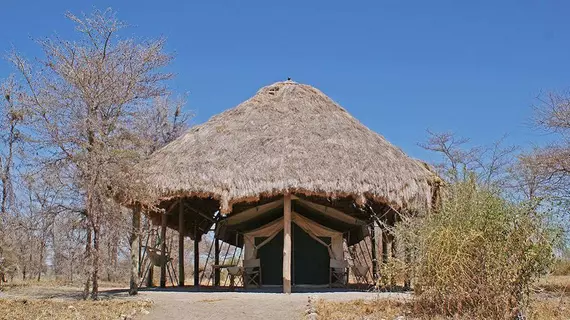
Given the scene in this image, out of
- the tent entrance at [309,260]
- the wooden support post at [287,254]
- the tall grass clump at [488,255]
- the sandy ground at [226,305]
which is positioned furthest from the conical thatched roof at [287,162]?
the tall grass clump at [488,255]

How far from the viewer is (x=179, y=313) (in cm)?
860

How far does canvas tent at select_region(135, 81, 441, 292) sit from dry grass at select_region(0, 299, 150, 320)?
7.83 feet

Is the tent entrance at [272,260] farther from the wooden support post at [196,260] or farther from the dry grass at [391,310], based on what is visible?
the dry grass at [391,310]

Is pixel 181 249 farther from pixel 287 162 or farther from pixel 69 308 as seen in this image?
pixel 69 308

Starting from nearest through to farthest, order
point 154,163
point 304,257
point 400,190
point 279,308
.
A: point 279,308 → point 400,190 → point 154,163 → point 304,257

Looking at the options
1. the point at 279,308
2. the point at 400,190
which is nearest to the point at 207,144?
the point at 400,190

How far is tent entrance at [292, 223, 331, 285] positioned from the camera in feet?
47.4

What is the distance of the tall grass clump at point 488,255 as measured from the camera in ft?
23.9

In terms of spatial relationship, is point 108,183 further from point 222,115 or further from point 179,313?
point 222,115

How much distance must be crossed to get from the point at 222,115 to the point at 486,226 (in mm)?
8393

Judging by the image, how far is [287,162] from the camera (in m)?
11.9

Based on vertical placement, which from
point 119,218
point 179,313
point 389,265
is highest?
point 119,218

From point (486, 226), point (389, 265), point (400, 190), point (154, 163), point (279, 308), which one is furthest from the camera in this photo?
point (154, 163)

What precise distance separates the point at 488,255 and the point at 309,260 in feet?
24.6
